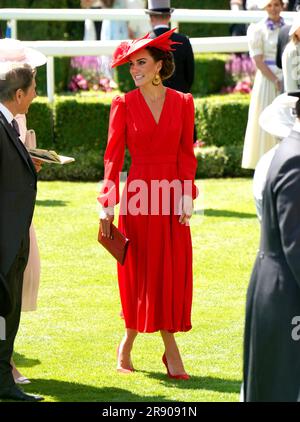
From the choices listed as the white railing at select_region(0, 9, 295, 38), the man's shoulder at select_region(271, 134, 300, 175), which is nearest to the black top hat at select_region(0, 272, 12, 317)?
the man's shoulder at select_region(271, 134, 300, 175)

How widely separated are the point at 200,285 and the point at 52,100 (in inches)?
205

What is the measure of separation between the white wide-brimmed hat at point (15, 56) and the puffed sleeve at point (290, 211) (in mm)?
2115

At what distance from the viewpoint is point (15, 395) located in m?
6.93

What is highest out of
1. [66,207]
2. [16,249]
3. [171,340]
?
[16,249]

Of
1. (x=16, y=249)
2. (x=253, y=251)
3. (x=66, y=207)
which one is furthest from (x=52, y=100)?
(x=16, y=249)

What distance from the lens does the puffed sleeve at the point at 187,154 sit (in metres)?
7.52

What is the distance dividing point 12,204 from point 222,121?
7.94 metres

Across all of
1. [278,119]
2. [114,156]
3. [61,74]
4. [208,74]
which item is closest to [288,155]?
[278,119]

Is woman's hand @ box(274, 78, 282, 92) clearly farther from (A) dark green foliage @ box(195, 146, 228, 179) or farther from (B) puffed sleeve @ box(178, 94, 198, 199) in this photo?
(B) puffed sleeve @ box(178, 94, 198, 199)

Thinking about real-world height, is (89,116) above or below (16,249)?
below
